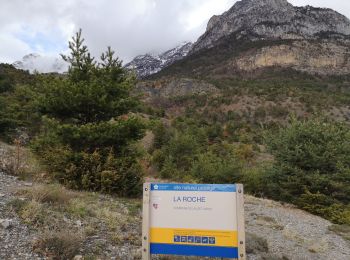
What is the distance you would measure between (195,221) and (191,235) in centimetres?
21

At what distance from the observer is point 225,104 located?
257 ft

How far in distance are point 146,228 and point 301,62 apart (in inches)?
4814

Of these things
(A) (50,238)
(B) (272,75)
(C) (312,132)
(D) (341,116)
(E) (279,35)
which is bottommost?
(A) (50,238)

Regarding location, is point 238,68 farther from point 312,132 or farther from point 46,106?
point 46,106

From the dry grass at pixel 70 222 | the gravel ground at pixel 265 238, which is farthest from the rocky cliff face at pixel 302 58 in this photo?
the dry grass at pixel 70 222

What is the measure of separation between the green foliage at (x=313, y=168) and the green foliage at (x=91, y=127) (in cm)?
1004

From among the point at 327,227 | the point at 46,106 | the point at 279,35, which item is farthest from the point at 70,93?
the point at 279,35

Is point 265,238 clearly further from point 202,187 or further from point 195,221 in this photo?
point 202,187

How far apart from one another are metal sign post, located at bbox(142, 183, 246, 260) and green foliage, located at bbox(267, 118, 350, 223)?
14.4 metres

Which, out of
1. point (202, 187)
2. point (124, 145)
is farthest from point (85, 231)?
point (124, 145)

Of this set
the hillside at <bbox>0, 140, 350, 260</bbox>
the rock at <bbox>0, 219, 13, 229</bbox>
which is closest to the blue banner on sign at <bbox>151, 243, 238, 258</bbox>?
the hillside at <bbox>0, 140, 350, 260</bbox>

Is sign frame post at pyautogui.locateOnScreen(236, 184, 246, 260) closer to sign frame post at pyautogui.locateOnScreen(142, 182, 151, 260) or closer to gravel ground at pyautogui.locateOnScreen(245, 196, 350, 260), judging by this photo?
sign frame post at pyautogui.locateOnScreen(142, 182, 151, 260)

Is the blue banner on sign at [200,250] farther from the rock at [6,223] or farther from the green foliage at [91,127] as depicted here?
the green foliage at [91,127]

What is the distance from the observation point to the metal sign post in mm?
5816
